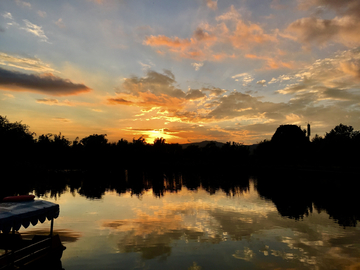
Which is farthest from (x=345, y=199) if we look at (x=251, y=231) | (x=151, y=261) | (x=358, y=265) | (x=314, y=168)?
(x=314, y=168)

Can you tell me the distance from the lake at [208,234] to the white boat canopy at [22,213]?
3361mm

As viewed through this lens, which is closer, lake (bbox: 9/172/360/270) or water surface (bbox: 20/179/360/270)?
water surface (bbox: 20/179/360/270)

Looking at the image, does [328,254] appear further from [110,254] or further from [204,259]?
[110,254]

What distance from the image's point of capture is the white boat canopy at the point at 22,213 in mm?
9164

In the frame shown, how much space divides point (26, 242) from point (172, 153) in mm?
131227

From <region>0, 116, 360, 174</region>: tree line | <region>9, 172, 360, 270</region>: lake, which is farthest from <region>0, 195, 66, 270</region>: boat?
<region>0, 116, 360, 174</region>: tree line

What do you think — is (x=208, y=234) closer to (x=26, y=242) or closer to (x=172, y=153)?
(x=26, y=242)

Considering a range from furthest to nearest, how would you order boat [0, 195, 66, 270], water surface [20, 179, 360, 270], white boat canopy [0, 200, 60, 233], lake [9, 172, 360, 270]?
lake [9, 172, 360, 270]
water surface [20, 179, 360, 270]
boat [0, 195, 66, 270]
white boat canopy [0, 200, 60, 233]

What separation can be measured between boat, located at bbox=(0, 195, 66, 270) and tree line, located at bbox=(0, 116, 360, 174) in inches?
2520

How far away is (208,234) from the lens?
17391 mm

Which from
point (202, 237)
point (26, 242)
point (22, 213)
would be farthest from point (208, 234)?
point (22, 213)

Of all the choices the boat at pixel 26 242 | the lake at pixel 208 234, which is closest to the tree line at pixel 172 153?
the lake at pixel 208 234

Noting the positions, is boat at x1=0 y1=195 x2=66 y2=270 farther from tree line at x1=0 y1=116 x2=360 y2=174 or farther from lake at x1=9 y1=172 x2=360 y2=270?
tree line at x1=0 y1=116 x2=360 y2=174

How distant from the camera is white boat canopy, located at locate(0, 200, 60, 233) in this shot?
9.16 m
